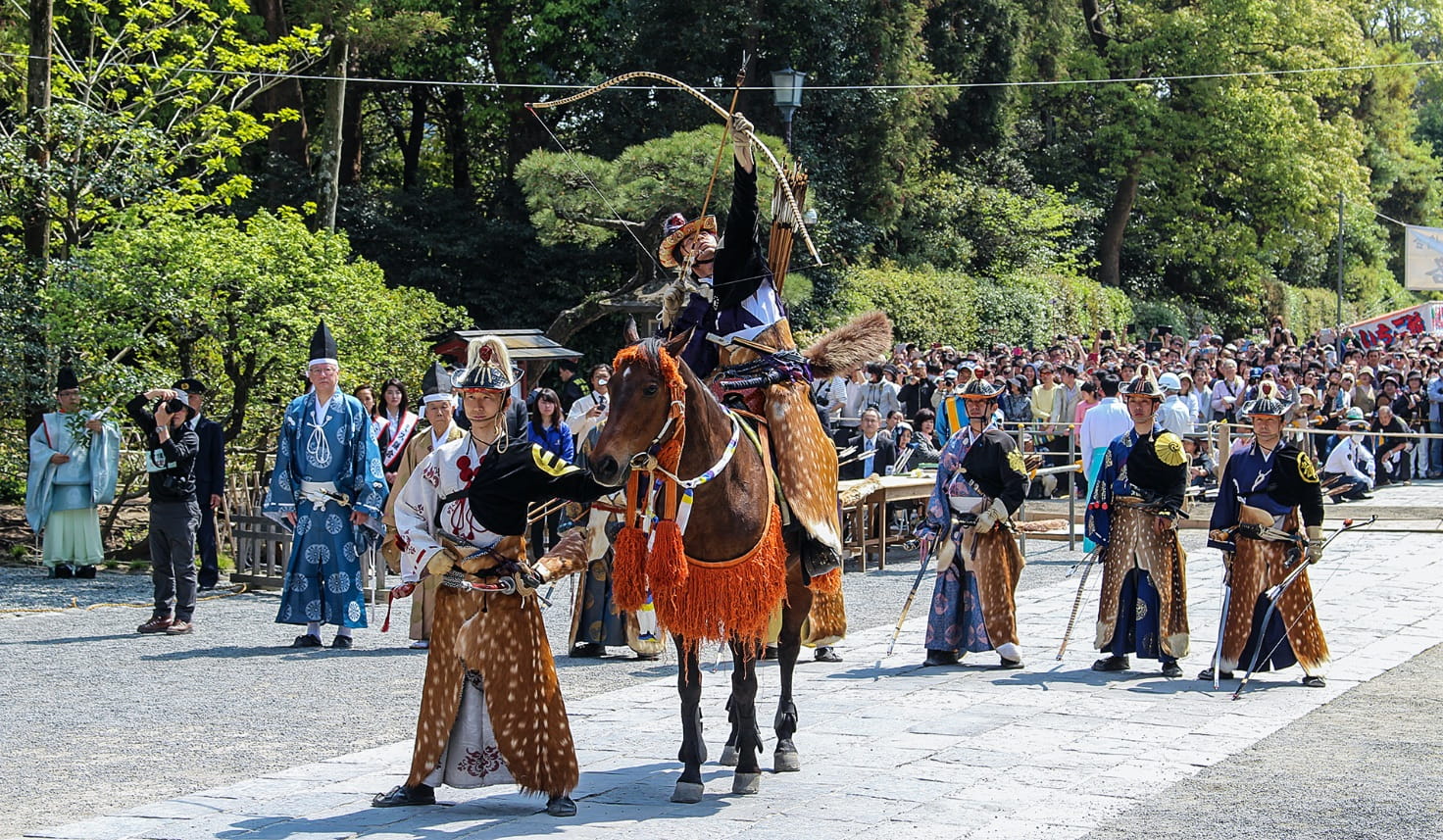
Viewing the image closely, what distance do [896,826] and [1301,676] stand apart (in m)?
4.78

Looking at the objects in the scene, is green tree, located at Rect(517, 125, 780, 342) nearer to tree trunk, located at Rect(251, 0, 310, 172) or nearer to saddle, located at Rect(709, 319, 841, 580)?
tree trunk, located at Rect(251, 0, 310, 172)

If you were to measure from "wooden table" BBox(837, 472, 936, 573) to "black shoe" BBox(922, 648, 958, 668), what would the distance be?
15.4ft

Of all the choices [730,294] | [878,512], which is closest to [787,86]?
[878,512]

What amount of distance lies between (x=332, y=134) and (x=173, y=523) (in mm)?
13626

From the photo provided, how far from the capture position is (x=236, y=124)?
2202cm

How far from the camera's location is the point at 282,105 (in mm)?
26391

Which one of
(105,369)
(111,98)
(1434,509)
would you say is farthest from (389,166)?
(1434,509)

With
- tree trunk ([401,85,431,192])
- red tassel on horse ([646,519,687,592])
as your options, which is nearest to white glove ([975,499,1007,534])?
red tassel on horse ([646,519,687,592])

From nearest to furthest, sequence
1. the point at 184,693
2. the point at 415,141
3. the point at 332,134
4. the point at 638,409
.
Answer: the point at 638,409 < the point at 184,693 < the point at 332,134 < the point at 415,141

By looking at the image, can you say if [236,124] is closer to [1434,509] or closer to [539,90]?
[539,90]

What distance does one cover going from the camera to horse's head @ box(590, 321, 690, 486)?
615 centimetres

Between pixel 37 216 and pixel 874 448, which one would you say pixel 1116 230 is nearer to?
pixel 874 448

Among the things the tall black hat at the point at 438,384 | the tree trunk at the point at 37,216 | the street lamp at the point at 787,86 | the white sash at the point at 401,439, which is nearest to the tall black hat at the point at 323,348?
the tall black hat at the point at 438,384

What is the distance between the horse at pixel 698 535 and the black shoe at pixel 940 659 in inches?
134
